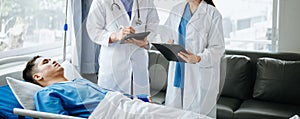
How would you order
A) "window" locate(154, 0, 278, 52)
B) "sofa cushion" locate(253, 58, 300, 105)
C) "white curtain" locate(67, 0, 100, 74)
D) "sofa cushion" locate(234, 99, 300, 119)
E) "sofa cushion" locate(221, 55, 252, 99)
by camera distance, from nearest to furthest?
"white curtain" locate(67, 0, 100, 74) < "sofa cushion" locate(234, 99, 300, 119) < "sofa cushion" locate(253, 58, 300, 105) < "sofa cushion" locate(221, 55, 252, 99) < "window" locate(154, 0, 278, 52)

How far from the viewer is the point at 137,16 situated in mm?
1660

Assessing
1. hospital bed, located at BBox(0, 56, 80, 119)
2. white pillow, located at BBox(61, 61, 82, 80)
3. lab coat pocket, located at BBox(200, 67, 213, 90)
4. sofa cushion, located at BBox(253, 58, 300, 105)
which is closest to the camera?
hospital bed, located at BBox(0, 56, 80, 119)

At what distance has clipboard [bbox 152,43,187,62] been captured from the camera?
1.64 m

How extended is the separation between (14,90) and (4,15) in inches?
33.8

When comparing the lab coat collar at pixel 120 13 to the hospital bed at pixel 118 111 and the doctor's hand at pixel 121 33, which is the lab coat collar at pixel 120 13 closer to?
the doctor's hand at pixel 121 33

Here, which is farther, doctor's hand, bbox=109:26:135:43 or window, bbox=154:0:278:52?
window, bbox=154:0:278:52

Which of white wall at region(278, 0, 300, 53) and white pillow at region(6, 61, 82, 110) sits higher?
white wall at region(278, 0, 300, 53)

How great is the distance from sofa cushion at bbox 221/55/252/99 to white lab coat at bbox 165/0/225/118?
1185mm

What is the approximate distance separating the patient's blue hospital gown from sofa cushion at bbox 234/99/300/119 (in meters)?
1.14

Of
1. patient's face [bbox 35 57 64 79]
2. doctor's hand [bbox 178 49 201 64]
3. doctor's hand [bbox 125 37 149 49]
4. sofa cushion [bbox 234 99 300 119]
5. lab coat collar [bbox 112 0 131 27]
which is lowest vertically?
sofa cushion [bbox 234 99 300 119]

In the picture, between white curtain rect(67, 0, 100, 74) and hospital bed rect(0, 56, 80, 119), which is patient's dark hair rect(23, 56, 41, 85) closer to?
Result: hospital bed rect(0, 56, 80, 119)

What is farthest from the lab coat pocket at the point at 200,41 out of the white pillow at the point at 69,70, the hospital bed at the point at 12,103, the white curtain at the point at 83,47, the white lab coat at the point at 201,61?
the white pillow at the point at 69,70

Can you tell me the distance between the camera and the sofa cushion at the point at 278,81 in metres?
2.85

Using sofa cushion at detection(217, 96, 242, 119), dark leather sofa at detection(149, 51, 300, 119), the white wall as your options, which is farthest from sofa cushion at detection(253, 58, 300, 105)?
the white wall
